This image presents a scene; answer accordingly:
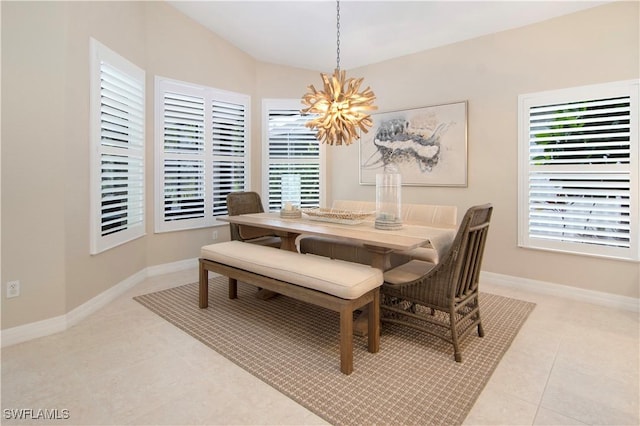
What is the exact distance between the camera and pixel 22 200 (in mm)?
2500

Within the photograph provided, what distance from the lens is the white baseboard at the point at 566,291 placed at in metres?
3.19

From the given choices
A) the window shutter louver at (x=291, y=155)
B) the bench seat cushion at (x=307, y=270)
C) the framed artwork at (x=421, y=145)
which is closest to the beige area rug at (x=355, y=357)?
the bench seat cushion at (x=307, y=270)

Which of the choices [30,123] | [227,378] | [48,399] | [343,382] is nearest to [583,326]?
[343,382]

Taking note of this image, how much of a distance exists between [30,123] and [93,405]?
6.51 feet

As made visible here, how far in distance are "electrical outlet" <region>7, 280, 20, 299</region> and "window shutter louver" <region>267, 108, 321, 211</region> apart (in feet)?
10.3

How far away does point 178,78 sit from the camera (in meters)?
4.24

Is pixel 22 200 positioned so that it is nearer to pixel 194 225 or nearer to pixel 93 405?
pixel 93 405

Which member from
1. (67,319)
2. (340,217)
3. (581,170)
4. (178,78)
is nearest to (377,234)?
(340,217)

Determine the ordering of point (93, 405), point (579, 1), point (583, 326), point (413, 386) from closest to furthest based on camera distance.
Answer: point (93, 405), point (413, 386), point (583, 326), point (579, 1)

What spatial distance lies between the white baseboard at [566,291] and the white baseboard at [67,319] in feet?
12.8

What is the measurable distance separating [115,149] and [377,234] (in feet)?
8.69

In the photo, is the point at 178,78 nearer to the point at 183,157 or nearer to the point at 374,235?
the point at 183,157

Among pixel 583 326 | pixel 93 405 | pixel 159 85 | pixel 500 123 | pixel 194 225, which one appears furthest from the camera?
pixel 194 225

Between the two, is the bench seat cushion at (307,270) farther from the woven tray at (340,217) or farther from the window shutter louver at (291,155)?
the window shutter louver at (291,155)
